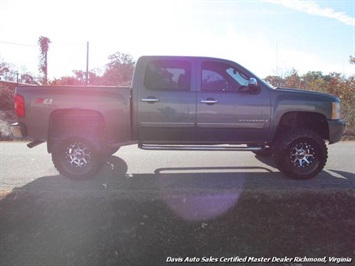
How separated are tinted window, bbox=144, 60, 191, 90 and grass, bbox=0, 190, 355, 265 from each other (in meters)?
2.03

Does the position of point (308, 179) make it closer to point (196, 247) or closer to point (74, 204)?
point (196, 247)

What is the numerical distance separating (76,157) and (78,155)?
5 centimetres

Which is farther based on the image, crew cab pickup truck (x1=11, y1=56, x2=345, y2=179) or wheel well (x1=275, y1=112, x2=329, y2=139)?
wheel well (x1=275, y1=112, x2=329, y2=139)

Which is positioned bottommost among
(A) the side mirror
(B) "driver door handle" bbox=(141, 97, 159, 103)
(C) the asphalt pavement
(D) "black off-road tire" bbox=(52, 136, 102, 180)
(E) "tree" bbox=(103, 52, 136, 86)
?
(C) the asphalt pavement

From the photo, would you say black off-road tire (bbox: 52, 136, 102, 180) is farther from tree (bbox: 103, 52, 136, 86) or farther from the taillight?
tree (bbox: 103, 52, 136, 86)

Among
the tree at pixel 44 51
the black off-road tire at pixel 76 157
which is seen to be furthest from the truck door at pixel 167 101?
the tree at pixel 44 51

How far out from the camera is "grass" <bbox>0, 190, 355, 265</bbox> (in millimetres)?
3674

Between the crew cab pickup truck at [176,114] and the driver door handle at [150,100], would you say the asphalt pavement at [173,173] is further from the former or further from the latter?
the driver door handle at [150,100]

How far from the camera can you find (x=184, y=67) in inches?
235

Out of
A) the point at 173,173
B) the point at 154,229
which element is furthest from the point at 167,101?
the point at 154,229

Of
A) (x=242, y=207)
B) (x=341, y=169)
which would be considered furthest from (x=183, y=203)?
(x=341, y=169)

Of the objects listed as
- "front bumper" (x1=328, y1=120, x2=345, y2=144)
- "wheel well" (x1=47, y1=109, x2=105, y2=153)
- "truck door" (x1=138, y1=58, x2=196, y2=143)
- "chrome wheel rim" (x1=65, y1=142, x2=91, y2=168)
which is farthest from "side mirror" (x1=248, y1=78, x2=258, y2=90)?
"chrome wheel rim" (x1=65, y1=142, x2=91, y2=168)

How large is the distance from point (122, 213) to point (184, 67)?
2812 millimetres

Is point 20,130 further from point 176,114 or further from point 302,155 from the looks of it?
point 302,155
